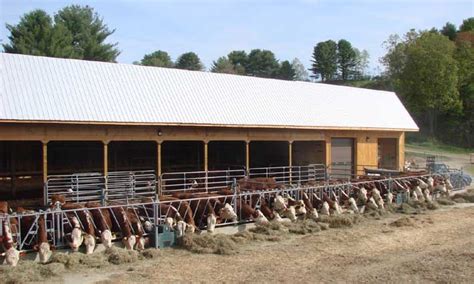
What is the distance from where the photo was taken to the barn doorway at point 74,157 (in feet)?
69.4

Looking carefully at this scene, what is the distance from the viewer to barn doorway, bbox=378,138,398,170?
29.5 meters

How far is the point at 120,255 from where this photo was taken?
36.7 feet

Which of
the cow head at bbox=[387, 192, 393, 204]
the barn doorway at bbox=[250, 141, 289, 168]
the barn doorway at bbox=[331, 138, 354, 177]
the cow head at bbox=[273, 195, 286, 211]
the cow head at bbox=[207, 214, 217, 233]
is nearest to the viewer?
the cow head at bbox=[207, 214, 217, 233]

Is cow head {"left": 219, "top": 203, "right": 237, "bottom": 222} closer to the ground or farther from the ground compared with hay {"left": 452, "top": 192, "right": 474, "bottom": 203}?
farther from the ground

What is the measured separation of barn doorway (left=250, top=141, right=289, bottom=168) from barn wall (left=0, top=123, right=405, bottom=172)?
262 centimetres

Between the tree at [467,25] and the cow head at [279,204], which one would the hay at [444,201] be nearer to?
the cow head at [279,204]

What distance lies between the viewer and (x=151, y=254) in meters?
11.6

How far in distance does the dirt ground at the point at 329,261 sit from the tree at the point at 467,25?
85560 mm

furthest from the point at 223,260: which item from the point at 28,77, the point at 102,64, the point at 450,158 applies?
the point at 450,158

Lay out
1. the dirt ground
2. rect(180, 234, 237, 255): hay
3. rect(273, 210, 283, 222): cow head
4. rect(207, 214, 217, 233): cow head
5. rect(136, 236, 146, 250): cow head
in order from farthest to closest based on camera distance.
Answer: rect(273, 210, 283, 222): cow head, rect(207, 214, 217, 233): cow head, rect(180, 234, 237, 255): hay, rect(136, 236, 146, 250): cow head, the dirt ground

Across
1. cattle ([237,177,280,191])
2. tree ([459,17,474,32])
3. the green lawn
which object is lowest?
cattle ([237,177,280,191])

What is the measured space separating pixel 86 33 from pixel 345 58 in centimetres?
8123

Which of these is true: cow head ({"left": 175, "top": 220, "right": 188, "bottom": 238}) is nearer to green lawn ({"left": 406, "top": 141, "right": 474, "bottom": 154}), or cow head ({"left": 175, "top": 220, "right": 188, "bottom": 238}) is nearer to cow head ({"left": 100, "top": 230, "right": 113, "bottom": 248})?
cow head ({"left": 100, "top": 230, "right": 113, "bottom": 248})

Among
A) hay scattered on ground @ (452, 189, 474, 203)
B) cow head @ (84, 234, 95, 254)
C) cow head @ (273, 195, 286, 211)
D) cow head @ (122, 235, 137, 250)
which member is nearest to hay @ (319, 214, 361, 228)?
cow head @ (273, 195, 286, 211)
